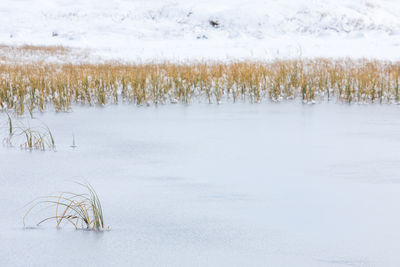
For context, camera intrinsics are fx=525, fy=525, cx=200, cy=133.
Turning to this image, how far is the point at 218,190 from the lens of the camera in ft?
14.6

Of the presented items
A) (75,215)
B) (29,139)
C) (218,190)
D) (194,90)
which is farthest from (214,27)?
(75,215)

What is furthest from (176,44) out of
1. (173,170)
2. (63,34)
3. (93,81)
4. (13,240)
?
(13,240)

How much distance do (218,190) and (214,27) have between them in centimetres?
3018

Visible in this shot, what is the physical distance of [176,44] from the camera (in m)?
25.5

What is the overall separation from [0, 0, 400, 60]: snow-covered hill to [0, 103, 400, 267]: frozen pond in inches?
517

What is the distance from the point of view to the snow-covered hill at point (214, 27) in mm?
22703

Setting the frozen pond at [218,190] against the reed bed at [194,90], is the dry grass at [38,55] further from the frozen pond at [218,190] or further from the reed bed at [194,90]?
the frozen pond at [218,190]

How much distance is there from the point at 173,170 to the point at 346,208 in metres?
1.82

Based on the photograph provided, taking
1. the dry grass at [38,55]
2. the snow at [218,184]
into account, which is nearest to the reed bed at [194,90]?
the snow at [218,184]

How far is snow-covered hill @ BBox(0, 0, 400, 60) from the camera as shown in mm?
22703

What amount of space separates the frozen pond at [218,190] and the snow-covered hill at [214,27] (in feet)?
43.1

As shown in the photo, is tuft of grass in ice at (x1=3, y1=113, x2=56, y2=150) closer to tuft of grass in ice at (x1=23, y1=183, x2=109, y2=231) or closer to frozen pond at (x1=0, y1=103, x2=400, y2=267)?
frozen pond at (x1=0, y1=103, x2=400, y2=267)

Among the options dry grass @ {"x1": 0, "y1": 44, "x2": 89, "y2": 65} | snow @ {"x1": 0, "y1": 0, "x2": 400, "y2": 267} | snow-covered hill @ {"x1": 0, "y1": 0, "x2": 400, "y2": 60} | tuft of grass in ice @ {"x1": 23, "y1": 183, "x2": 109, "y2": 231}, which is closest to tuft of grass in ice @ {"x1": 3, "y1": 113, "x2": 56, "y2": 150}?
snow @ {"x1": 0, "y1": 0, "x2": 400, "y2": 267}

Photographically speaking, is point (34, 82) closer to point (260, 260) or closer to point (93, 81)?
point (93, 81)
